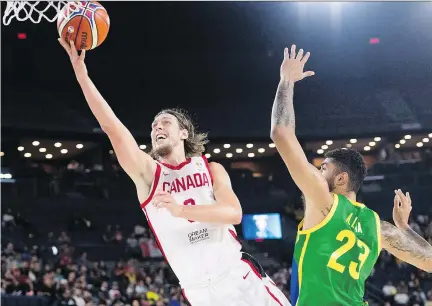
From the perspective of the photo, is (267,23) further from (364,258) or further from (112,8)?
(364,258)

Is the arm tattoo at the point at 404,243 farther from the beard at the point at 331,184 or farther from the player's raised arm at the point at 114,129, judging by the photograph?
the player's raised arm at the point at 114,129

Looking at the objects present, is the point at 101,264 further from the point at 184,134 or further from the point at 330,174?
the point at 330,174

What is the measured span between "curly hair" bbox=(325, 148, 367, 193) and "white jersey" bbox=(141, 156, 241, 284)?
71 centimetres

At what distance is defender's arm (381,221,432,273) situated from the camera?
3.82 m

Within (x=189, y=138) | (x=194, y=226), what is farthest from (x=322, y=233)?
(x=189, y=138)

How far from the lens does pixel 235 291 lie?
3.66 metres

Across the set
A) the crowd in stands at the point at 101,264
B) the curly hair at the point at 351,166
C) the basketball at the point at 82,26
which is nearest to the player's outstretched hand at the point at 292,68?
the curly hair at the point at 351,166

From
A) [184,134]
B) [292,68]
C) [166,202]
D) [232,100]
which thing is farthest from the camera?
[232,100]

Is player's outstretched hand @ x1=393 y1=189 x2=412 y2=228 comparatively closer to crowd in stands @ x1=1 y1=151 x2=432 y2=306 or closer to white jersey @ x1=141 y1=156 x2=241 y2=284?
white jersey @ x1=141 y1=156 x2=241 y2=284

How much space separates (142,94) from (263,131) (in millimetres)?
3713

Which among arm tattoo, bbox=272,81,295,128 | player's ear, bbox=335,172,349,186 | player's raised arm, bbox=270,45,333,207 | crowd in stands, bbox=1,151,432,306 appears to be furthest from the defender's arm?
crowd in stands, bbox=1,151,432,306

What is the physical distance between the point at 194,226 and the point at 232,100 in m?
17.4

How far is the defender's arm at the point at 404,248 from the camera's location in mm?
3820

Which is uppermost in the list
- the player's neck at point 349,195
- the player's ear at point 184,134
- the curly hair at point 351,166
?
the player's ear at point 184,134
